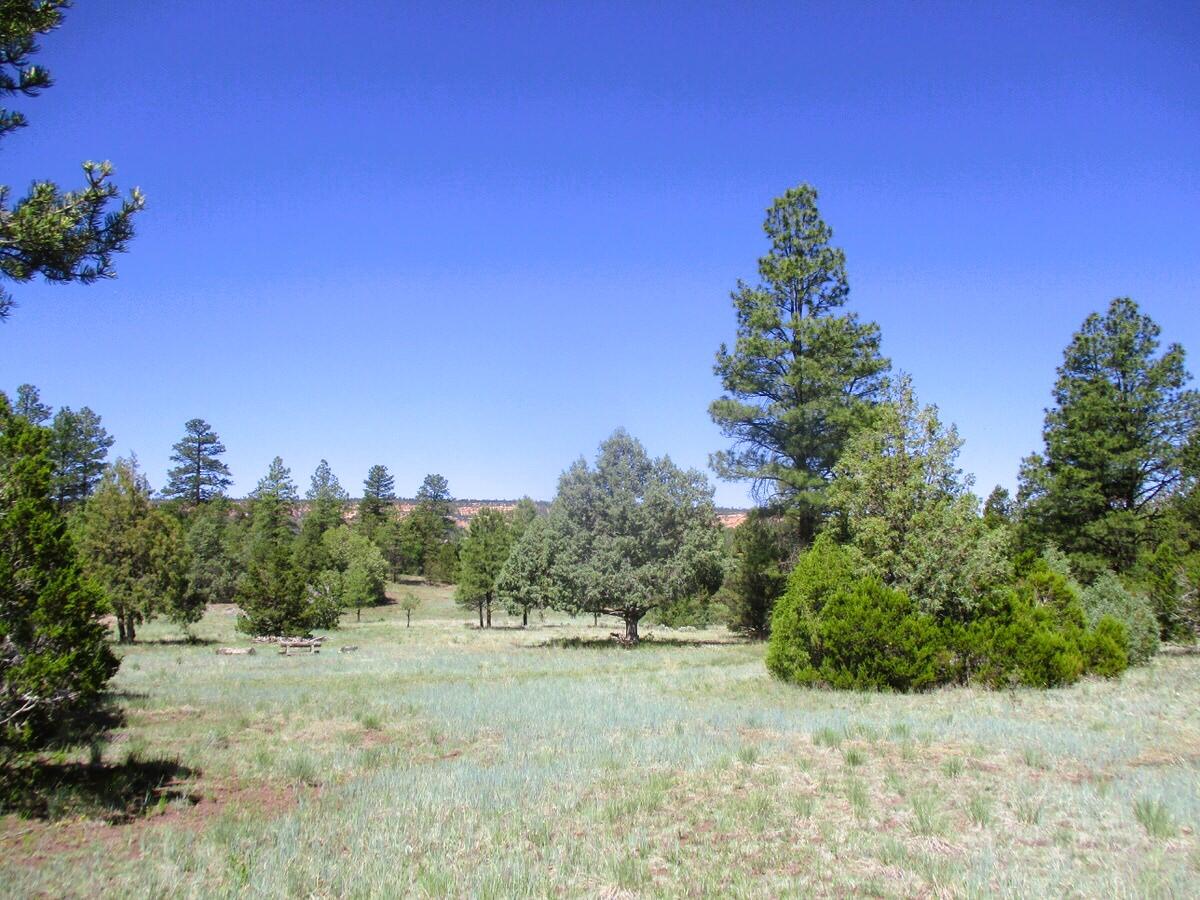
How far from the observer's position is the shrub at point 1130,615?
19.3m

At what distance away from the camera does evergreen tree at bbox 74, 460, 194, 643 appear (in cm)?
3206

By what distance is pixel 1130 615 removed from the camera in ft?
64.1

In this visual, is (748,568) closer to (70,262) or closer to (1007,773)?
(1007,773)

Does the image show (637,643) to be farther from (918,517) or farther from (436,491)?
(436,491)

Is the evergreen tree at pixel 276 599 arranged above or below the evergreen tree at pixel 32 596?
below

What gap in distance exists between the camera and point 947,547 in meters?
16.7

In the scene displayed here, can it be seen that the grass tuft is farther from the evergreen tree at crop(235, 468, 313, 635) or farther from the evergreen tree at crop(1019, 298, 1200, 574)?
the evergreen tree at crop(235, 468, 313, 635)

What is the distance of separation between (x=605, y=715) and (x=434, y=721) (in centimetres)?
332

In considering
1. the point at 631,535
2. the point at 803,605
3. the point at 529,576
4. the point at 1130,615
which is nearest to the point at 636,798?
the point at 803,605

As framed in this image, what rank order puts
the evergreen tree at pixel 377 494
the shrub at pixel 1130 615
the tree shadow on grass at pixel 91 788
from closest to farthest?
the tree shadow on grass at pixel 91 788 → the shrub at pixel 1130 615 → the evergreen tree at pixel 377 494

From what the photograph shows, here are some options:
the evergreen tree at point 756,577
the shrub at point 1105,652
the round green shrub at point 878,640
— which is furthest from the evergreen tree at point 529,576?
the shrub at point 1105,652

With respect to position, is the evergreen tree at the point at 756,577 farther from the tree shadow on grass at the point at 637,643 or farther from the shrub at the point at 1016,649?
the shrub at the point at 1016,649

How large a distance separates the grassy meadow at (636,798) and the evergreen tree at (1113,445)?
54.1ft

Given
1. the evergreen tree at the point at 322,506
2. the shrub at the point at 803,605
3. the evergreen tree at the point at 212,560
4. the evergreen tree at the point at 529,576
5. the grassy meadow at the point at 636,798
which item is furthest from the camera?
the evergreen tree at the point at 322,506
